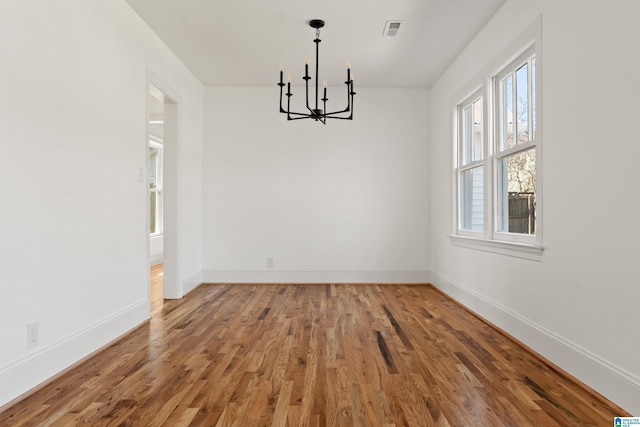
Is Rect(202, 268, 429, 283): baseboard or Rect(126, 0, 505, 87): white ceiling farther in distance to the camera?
Rect(202, 268, 429, 283): baseboard

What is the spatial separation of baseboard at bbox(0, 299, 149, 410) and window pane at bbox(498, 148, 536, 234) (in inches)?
131

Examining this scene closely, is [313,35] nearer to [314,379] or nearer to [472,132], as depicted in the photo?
[472,132]

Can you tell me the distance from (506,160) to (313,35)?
2196 mm

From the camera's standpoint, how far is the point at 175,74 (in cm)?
450

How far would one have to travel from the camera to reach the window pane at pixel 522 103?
3.15m

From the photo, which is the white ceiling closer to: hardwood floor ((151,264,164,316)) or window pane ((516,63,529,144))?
window pane ((516,63,529,144))

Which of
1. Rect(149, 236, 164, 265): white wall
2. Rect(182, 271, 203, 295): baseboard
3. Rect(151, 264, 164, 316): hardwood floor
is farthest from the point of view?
Rect(149, 236, 164, 265): white wall

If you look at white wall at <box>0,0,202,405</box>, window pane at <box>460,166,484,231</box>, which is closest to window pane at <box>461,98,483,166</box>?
window pane at <box>460,166,484,231</box>

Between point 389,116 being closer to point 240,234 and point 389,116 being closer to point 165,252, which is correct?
point 240,234

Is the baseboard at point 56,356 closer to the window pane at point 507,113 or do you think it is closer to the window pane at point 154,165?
the window pane at point 507,113

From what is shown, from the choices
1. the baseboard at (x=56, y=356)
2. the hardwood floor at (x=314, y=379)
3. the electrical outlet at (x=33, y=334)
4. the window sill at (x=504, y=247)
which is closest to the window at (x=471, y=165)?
the window sill at (x=504, y=247)

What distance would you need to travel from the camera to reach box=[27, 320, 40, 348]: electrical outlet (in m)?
2.20

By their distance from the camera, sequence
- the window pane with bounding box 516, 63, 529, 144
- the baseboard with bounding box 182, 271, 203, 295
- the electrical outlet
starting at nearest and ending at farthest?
the electrical outlet < the window pane with bounding box 516, 63, 529, 144 < the baseboard with bounding box 182, 271, 203, 295

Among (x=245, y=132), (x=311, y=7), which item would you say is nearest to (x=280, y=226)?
(x=245, y=132)
